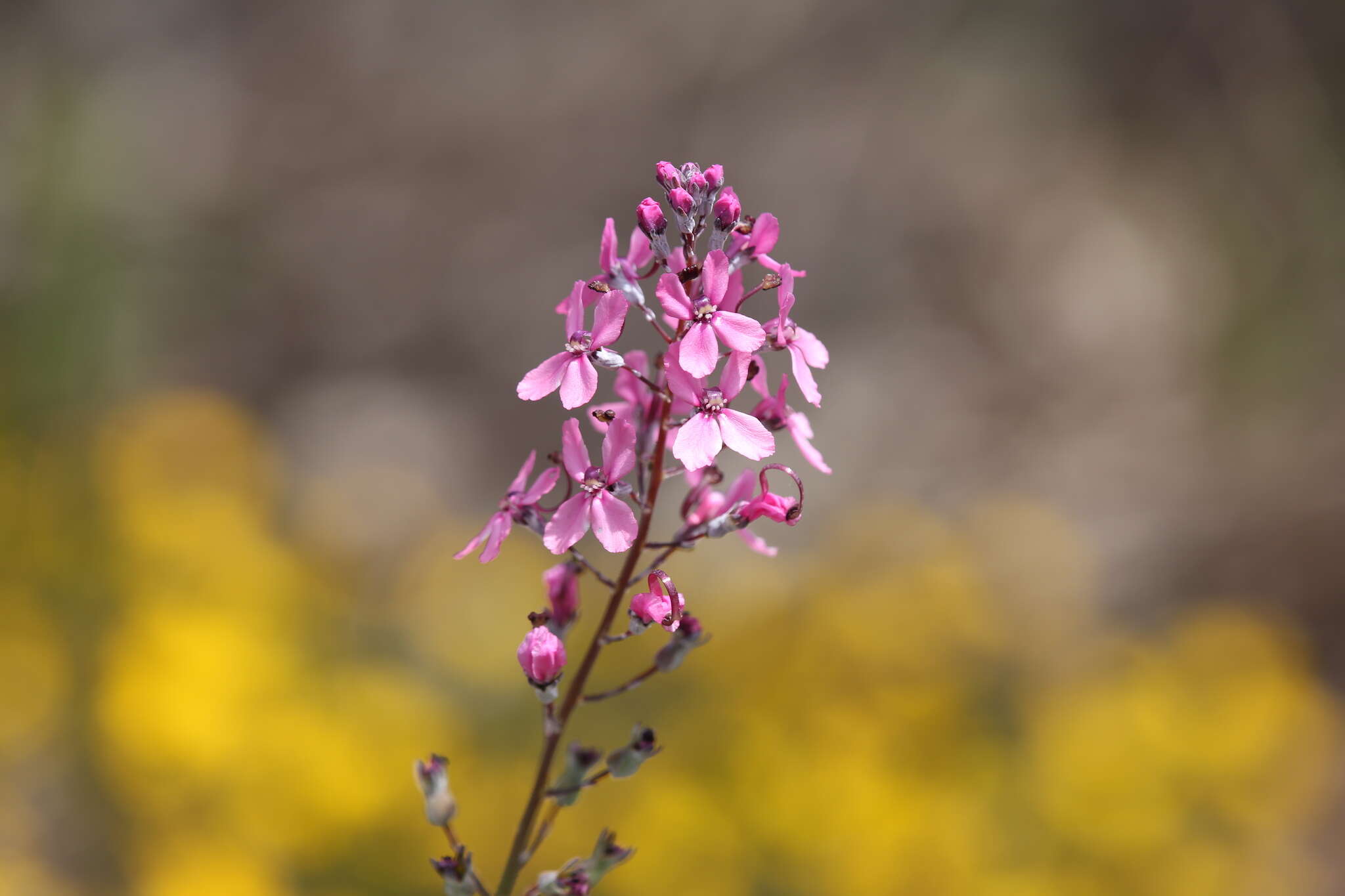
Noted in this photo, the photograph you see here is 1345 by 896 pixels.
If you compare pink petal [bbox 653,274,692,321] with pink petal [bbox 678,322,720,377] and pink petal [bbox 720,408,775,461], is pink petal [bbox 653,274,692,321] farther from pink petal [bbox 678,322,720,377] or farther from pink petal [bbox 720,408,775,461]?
pink petal [bbox 720,408,775,461]

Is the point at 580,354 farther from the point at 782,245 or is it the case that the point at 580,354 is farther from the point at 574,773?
the point at 782,245

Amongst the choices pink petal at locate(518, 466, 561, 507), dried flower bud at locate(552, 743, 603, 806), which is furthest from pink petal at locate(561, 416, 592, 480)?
dried flower bud at locate(552, 743, 603, 806)

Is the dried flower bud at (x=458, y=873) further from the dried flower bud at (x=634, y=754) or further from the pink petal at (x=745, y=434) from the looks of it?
the pink petal at (x=745, y=434)

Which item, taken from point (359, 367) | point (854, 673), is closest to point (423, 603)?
point (854, 673)

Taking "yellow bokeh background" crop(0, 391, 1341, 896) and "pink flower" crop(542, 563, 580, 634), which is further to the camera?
"yellow bokeh background" crop(0, 391, 1341, 896)

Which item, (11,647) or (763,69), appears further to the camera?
(763,69)

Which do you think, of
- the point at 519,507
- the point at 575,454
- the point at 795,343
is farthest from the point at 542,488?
the point at 795,343

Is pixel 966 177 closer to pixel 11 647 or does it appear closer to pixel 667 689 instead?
pixel 667 689
